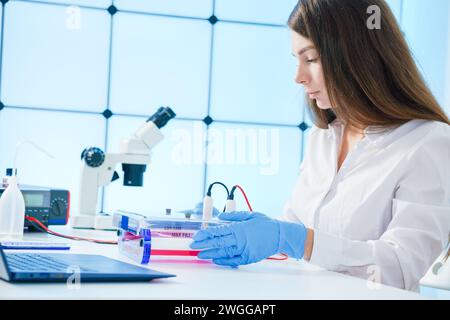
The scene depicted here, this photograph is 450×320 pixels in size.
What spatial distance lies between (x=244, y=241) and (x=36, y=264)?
421 millimetres

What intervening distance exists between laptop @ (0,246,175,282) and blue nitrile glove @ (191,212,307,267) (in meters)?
0.20

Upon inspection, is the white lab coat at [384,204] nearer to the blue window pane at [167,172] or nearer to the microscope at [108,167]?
the microscope at [108,167]

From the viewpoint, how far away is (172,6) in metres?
3.11

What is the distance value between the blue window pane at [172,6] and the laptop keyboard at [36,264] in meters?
2.08

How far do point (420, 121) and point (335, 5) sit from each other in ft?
1.22

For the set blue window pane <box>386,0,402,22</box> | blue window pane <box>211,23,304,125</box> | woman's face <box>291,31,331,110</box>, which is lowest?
woman's face <box>291,31,331,110</box>

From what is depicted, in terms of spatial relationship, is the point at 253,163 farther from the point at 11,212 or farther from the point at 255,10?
the point at 11,212

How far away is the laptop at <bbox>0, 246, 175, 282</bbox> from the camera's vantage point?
Result: 92cm

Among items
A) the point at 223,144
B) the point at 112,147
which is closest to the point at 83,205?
the point at 112,147

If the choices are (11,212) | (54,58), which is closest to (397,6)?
(54,58)

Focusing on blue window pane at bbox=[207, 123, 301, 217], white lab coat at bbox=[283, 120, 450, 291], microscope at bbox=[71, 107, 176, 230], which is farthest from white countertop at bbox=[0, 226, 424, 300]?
blue window pane at bbox=[207, 123, 301, 217]

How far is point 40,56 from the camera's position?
2.93 meters

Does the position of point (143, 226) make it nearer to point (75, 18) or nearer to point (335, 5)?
point (335, 5)

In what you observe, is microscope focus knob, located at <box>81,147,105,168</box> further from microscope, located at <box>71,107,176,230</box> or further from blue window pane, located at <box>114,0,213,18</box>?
blue window pane, located at <box>114,0,213,18</box>
